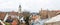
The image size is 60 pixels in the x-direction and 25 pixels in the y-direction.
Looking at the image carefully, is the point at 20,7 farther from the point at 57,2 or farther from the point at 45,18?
the point at 57,2

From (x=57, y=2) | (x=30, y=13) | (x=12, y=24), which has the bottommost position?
(x=12, y=24)

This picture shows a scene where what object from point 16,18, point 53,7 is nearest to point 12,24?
point 16,18

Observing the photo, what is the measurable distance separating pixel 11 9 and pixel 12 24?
1.06 feet

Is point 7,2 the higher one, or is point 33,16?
point 7,2

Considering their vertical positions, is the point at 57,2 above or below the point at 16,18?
above

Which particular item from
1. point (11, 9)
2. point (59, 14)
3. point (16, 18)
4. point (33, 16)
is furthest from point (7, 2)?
point (59, 14)

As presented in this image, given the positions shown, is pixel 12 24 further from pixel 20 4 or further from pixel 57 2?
pixel 57 2

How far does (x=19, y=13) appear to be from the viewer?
11.1 feet

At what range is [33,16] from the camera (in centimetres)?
344

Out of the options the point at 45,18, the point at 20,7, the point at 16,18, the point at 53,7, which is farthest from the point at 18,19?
the point at 53,7

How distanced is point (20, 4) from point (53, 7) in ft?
2.37

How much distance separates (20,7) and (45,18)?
0.59m

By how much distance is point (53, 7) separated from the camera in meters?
3.45

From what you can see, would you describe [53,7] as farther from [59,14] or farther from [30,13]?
[30,13]
